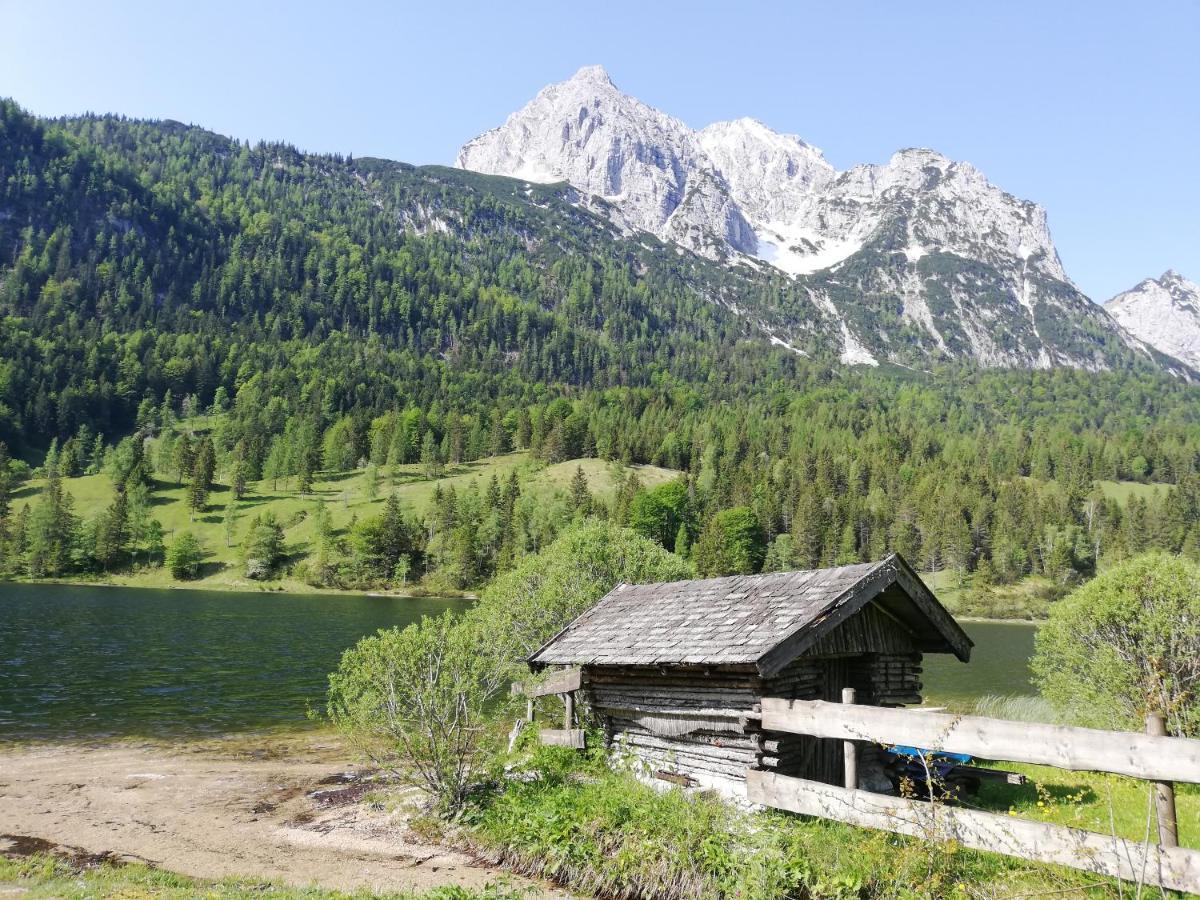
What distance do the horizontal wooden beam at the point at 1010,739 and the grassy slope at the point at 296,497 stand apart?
12081cm

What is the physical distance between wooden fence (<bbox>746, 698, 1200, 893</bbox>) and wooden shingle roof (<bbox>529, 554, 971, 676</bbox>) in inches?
58.2

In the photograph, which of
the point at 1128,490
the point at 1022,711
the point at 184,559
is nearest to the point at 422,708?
the point at 1022,711

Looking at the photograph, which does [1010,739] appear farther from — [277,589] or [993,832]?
[277,589]

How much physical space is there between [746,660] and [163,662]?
51.5m

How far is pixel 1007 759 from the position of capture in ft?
31.2

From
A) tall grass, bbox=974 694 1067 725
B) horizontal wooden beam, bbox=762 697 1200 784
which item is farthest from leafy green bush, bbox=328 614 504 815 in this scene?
tall grass, bbox=974 694 1067 725

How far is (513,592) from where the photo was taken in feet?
97.4

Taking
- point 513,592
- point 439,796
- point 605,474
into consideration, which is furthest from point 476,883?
point 605,474

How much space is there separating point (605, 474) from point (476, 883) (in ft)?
513

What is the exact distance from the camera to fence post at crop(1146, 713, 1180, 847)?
26.3ft

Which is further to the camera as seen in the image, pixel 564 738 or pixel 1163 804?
pixel 564 738

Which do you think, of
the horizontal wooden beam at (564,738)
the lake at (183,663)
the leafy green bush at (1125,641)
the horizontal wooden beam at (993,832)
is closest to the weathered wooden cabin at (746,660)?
the horizontal wooden beam at (564,738)

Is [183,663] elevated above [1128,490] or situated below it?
below

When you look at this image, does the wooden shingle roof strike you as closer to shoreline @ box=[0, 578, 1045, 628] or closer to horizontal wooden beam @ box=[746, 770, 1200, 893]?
horizontal wooden beam @ box=[746, 770, 1200, 893]
